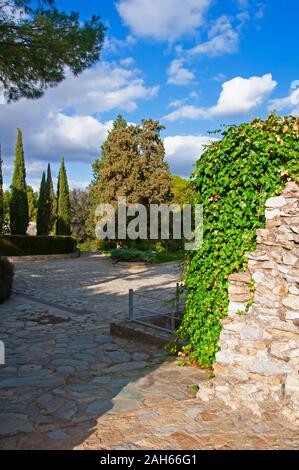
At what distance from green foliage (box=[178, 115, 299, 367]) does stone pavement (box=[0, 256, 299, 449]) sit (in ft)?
2.31

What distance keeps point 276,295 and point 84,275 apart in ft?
36.1

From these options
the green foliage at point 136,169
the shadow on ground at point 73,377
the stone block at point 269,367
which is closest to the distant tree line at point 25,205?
the green foliage at point 136,169

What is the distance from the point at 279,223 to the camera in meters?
3.73

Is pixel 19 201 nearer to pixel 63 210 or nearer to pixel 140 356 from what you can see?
pixel 63 210

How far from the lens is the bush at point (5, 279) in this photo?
874cm

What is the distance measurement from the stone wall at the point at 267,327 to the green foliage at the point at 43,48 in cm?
710

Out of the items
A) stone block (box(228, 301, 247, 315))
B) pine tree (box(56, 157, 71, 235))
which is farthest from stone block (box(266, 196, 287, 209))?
pine tree (box(56, 157, 71, 235))

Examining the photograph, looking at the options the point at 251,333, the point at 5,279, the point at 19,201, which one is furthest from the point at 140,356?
the point at 19,201

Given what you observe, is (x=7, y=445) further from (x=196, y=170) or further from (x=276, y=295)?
(x=196, y=170)

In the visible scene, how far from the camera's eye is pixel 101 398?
12.7 ft

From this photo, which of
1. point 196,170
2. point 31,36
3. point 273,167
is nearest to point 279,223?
point 273,167

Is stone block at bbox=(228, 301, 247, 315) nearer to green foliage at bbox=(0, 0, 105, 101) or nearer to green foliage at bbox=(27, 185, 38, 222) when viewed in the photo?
green foliage at bbox=(0, 0, 105, 101)

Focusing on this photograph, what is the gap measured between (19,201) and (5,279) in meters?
12.6

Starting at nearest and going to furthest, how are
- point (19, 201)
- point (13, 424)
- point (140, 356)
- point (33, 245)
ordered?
point (13, 424)
point (140, 356)
point (33, 245)
point (19, 201)
